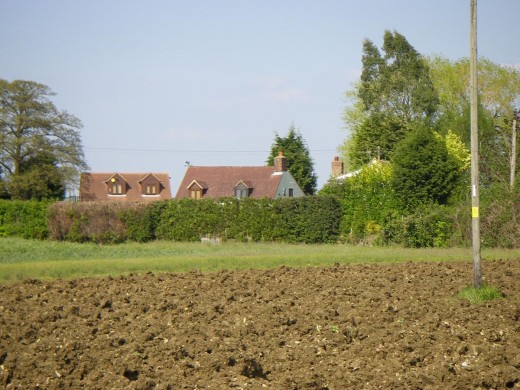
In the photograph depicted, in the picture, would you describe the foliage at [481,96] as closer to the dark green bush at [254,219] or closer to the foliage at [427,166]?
the foliage at [427,166]

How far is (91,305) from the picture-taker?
15594 mm

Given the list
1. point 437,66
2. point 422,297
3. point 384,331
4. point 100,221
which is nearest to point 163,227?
point 100,221

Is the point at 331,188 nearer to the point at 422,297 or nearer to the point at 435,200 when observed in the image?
the point at 435,200

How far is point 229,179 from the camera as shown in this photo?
69.9 metres

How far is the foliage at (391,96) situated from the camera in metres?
69.2

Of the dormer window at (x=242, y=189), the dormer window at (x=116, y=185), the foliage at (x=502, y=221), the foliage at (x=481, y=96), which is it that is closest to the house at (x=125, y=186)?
the dormer window at (x=116, y=185)

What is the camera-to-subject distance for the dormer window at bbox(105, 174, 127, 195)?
81.2 metres

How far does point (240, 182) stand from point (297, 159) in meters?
14.9

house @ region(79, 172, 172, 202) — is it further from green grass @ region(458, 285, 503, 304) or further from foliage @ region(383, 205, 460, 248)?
green grass @ region(458, 285, 503, 304)

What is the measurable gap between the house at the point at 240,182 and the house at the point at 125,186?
32.8 feet

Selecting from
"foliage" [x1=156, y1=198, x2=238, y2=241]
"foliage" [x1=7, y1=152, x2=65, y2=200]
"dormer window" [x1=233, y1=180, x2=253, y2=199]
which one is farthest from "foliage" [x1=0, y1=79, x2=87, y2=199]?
"foliage" [x1=156, y1=198, x2=238, y2=241]

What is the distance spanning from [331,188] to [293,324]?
28326 mm

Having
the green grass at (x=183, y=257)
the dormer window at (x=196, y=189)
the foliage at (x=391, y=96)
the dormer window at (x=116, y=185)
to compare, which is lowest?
the green grass at (x=183, y=257)

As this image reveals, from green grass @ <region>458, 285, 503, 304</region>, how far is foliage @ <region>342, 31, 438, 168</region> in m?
51.2
